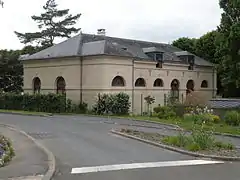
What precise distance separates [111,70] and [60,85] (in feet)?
23.1

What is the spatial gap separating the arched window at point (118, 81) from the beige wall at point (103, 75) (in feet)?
1.41

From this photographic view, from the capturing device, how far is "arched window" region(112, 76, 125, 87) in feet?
137

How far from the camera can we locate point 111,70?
134 feet

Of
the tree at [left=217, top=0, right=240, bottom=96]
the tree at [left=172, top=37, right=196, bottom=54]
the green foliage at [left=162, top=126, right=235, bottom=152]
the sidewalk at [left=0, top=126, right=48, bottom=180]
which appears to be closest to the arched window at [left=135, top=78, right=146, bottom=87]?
the tree at [left=217, top=0, right=240, bottom=96]

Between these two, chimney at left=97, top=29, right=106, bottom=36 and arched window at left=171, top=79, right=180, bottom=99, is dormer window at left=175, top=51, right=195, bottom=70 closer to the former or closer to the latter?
arched window at left=171, top=79, right=180, bottom=99

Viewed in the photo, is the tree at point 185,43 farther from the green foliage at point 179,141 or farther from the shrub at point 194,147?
the shrub at point 194,147

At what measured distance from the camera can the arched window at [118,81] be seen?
41812mm

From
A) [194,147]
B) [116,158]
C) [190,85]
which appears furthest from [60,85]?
[116,158]

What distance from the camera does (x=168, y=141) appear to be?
55.3ft

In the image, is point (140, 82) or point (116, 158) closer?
point (116, 158)

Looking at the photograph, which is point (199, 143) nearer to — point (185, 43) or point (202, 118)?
point (202, 118)

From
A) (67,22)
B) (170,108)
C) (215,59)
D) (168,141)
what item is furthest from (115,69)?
(67,22)

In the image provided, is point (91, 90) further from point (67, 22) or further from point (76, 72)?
point (67, 22)

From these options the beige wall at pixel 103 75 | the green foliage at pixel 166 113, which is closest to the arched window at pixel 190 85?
the beige wall at pixel 103 75
